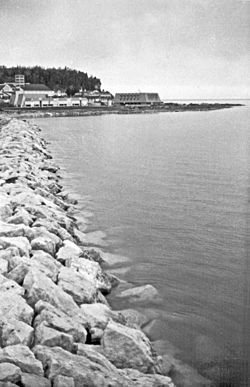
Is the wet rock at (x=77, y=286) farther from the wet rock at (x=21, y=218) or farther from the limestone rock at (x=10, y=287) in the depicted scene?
the wet rock at (x=21, y=218)

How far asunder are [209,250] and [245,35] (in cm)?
273

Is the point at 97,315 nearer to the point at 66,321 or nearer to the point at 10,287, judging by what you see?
the point at 66,321

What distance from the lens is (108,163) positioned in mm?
14984

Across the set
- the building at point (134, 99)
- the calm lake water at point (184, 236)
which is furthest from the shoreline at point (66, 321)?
the building at point (134, 99)

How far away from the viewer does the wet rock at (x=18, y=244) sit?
4.52 meters

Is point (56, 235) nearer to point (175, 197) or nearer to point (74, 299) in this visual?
point (74, 299)

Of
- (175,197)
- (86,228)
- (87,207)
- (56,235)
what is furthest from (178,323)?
(175,197)

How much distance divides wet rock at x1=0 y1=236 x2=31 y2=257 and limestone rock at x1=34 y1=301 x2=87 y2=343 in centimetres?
106

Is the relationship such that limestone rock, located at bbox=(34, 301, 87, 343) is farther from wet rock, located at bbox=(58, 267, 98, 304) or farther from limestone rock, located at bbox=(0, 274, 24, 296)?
wet rock, located at bbox=(58, 267, 98, 304)

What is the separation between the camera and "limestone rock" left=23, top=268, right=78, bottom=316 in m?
3.65

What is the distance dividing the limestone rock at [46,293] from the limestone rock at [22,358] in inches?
28.5

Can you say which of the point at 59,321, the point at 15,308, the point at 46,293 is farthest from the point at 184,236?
the point at 15,308

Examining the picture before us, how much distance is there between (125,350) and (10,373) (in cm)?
93

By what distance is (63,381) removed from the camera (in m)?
2.69
